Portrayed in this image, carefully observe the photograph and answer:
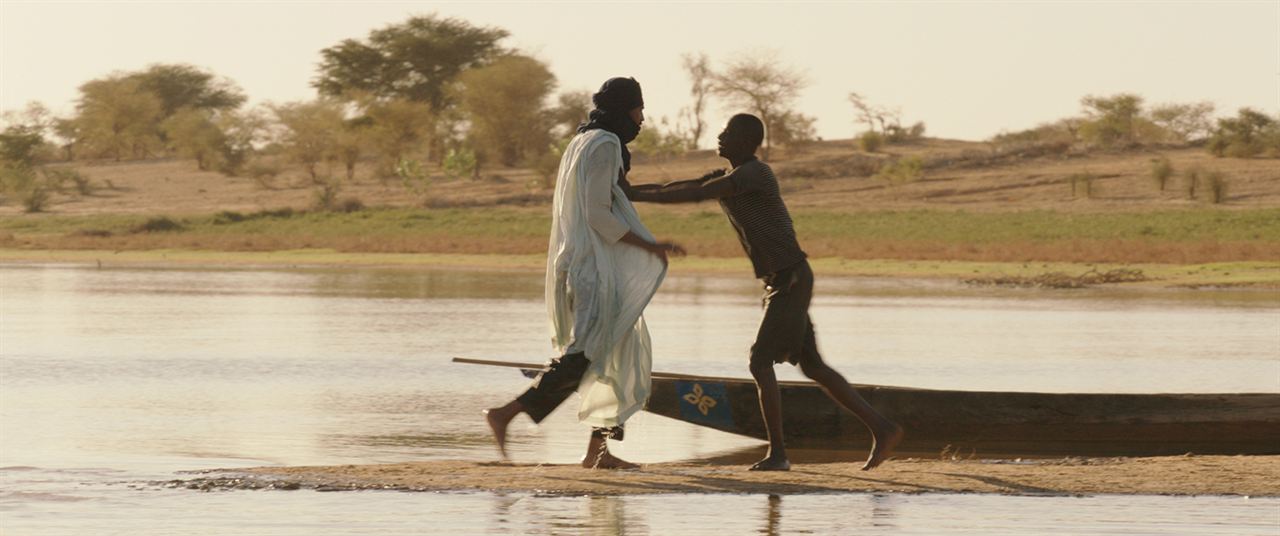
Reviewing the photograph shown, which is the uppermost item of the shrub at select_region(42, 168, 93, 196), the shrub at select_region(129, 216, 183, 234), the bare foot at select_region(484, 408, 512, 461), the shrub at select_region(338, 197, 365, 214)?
the shrub at select_region(42, 168, 93, 196)

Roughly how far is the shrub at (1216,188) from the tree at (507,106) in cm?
2437

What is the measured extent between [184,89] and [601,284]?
241 feet

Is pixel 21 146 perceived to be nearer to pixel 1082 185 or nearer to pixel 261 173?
pixel 261 173

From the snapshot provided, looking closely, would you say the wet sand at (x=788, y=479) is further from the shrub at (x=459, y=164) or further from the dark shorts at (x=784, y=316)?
the shrub at (x=459, y=164)

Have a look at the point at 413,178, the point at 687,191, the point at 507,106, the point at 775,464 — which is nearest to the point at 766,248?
the point at 687,191

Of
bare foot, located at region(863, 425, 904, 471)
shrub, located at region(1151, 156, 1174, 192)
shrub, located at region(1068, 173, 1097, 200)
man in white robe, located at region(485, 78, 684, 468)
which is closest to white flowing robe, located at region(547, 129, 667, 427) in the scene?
man in white robe, located at region(485, 78, 684, 468)

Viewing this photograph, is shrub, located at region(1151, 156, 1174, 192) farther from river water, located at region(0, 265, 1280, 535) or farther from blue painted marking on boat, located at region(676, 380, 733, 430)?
blue painted marking on boat, located at region(676, 380, 733, 430)

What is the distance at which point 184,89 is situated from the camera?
7788cm

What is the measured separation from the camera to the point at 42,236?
40719mm

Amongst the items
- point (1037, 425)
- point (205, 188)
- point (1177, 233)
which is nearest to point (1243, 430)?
point (1037, 425)

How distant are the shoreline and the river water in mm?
1458

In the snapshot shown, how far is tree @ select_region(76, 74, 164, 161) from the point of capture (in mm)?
67438

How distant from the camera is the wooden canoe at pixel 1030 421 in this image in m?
8.88

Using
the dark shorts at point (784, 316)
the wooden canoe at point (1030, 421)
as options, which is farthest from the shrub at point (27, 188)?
the dark shorts at point (784, 316)
